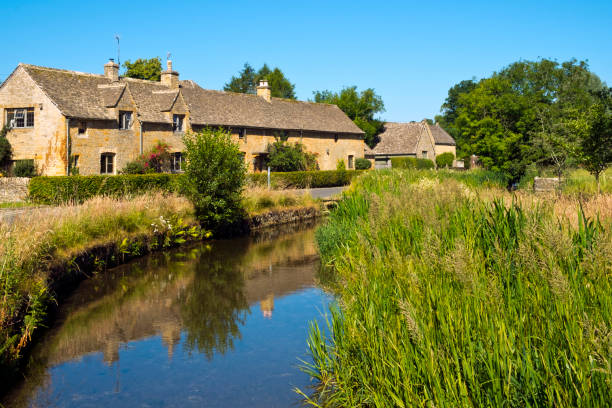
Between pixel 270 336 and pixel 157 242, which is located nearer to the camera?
pixel 270 336

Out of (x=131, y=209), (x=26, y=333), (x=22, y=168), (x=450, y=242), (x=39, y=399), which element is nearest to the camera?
(x=39, y=399)

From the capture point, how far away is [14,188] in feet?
86.1

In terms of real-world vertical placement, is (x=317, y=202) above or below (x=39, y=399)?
above

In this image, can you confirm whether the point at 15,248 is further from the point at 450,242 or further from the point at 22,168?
the point at 22,168

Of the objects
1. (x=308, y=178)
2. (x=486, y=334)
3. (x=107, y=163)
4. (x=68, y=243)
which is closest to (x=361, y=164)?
(x=308, y=178)

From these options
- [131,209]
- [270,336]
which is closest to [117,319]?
[270,336]

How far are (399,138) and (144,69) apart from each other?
95.5ft

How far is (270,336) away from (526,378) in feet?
20.4

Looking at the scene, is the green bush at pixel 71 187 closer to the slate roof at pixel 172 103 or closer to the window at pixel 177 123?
the slate roof at pixel 172 103

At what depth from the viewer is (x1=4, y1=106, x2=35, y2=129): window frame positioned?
32.1 m

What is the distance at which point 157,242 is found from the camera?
1758 centimetres

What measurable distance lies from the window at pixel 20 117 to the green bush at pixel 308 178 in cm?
1366

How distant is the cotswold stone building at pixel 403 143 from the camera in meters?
59.4

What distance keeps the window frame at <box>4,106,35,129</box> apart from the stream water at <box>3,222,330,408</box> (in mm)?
20976
